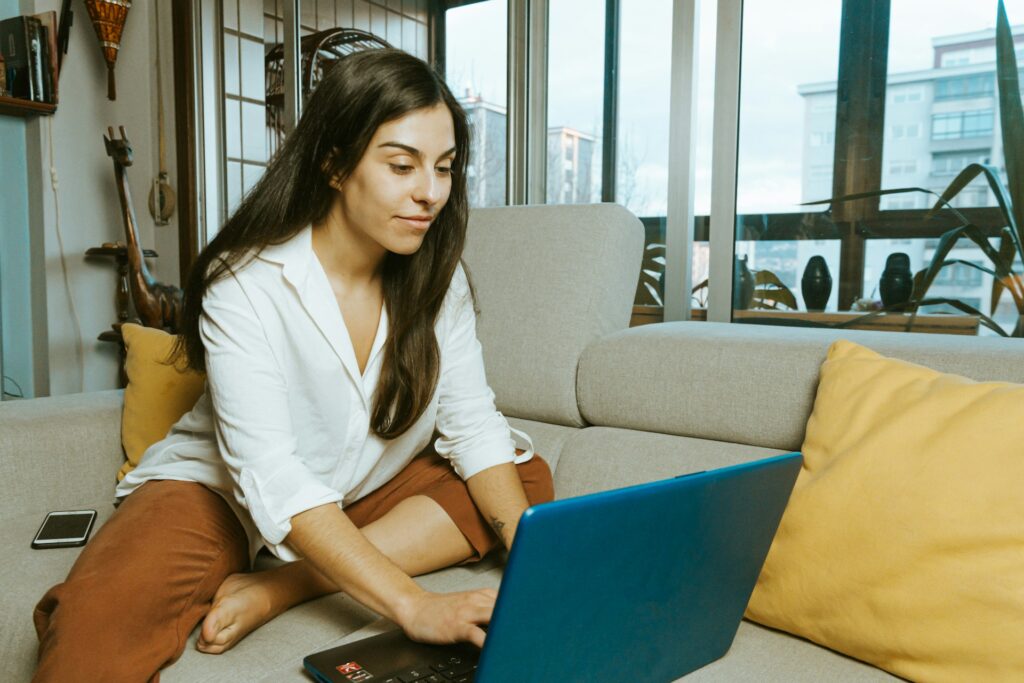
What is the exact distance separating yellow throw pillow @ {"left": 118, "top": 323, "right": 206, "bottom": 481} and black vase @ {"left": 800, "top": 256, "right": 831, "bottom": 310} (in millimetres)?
1403

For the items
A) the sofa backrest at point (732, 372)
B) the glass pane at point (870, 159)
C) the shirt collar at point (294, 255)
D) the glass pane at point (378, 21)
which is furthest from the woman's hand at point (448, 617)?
the glass pane at point (378, 21)

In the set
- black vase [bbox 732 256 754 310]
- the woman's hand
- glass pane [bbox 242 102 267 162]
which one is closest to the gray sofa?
the woman's hand

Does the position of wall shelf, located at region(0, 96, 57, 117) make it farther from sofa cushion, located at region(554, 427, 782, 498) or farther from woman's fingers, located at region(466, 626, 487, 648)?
woman's fingers, located at region(466, 626, 487, 648)

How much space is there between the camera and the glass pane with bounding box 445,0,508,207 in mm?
2514

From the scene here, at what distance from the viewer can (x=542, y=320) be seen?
1517 millimetres

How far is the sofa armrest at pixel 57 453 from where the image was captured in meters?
1.38

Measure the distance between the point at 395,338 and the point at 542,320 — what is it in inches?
16.0

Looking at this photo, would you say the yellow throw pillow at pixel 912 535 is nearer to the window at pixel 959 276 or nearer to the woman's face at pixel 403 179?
the woman's face at pixel 403 179

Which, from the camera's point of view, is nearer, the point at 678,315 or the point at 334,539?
the point at 334,539

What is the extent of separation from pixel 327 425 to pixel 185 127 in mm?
2329

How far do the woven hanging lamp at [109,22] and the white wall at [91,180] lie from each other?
0.11 meters

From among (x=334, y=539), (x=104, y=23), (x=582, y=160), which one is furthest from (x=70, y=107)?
(x=334, y=539)

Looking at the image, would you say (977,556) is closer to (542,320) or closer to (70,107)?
(542,320)

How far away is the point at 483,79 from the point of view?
257 cm
